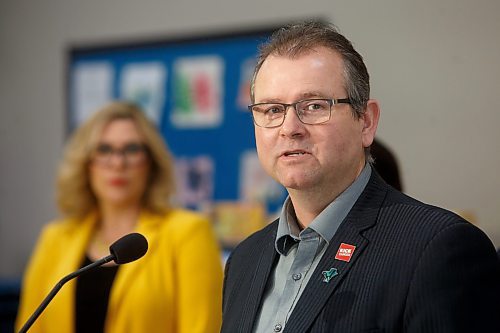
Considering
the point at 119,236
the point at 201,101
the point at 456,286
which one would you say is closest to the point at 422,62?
the point at 201,101

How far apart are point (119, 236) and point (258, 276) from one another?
1.28 metres


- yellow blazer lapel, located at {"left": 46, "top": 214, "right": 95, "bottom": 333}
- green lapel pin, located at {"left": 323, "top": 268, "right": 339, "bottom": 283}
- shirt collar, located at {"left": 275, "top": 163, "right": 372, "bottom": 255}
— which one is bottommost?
yellow blazer lapel, located at {"left": 46, "top": 214, "right": 95, "bottom": 333}

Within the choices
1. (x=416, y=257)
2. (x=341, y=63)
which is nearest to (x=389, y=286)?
(x=416, y=257)

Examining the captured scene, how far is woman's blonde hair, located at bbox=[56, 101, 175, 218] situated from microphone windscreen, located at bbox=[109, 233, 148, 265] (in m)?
1.11

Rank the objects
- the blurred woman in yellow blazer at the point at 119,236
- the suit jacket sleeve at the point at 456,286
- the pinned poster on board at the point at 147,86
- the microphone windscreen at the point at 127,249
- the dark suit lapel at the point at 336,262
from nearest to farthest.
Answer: the suit jacket sleeve at the point at 456,286, the dark suit lapel at the point at 336,262, the microphone windscreen at the point at 127,249, the blurred woman in yellow blazer at the point at 119,236, the pinned poster on board at the point at 147,86

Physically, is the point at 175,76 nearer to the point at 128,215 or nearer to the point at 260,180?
the point at 260,180

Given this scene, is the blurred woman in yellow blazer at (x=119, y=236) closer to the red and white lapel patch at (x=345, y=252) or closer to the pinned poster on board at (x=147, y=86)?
the red and white lapel patch at (x=345, y=252)

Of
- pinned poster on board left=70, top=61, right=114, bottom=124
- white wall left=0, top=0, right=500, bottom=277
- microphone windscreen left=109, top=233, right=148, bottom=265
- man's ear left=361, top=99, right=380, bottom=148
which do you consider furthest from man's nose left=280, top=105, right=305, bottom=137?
pinned poster on board left=70, top=61, right=114, bottom=124

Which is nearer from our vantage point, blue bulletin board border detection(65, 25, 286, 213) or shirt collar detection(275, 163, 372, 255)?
shirt collar detection(275, 163, 372, 255)

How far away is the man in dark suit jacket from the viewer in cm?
132

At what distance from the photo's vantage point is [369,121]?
1.61 metres

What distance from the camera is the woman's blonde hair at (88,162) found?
2910mm

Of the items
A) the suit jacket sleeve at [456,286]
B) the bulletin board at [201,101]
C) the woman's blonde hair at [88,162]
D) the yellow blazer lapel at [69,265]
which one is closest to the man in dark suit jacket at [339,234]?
the suit jacket sleeve at [456,286]

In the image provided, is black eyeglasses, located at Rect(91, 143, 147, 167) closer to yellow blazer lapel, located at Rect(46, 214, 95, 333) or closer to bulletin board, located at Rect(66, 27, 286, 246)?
yellow blazer lapel, located at Rect(46, 214, 95, 333)
